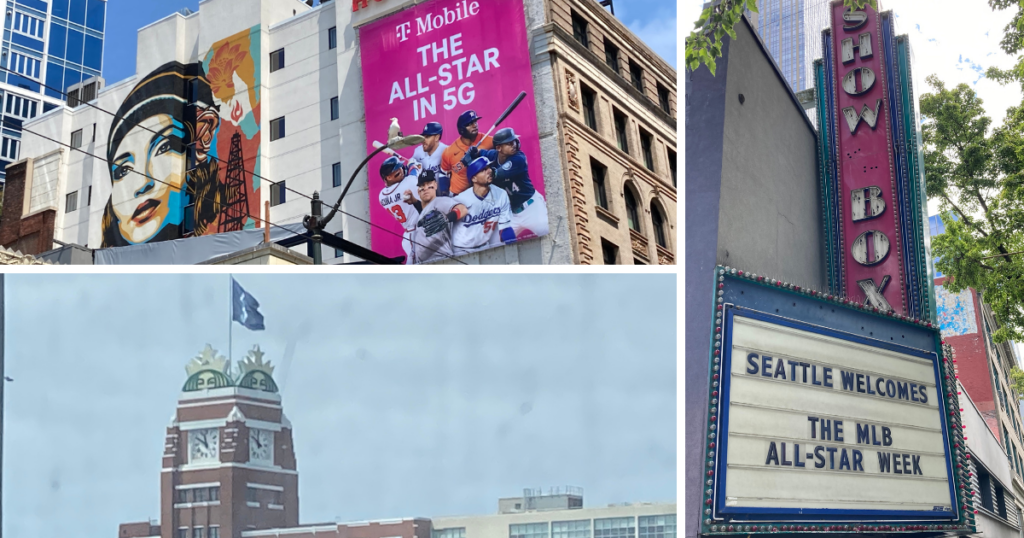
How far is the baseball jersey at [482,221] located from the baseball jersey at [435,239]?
0.25 meters

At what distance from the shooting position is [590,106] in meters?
37.3

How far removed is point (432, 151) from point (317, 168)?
5864 mm

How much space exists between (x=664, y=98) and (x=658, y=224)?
19.4 feet

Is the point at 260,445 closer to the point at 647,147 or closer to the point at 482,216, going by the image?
the point at 482,216

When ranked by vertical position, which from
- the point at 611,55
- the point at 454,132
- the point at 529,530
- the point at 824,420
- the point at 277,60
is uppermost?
the point at 277,60

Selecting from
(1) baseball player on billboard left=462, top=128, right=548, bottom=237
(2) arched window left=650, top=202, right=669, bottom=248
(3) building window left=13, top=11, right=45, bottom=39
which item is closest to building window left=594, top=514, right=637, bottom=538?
(2) arched window left=650, top=202, right=669, bottom=248

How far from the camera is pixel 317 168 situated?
131 ft

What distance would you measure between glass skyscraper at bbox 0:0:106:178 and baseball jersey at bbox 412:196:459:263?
7464cm

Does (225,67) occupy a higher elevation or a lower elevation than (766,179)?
higher

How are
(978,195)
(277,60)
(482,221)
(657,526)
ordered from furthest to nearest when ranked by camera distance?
(657,526) < (277,60) < (482,221) < (978,195)

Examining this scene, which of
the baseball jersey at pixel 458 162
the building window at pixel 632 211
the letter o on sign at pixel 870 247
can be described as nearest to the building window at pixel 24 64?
the baseball jersey at pixel 458 162

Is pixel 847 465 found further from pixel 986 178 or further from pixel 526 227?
pixel 526 227

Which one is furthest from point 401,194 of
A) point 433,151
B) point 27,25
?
point 27,25

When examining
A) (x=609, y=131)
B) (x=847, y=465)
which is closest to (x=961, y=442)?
(x=847, y=465)
